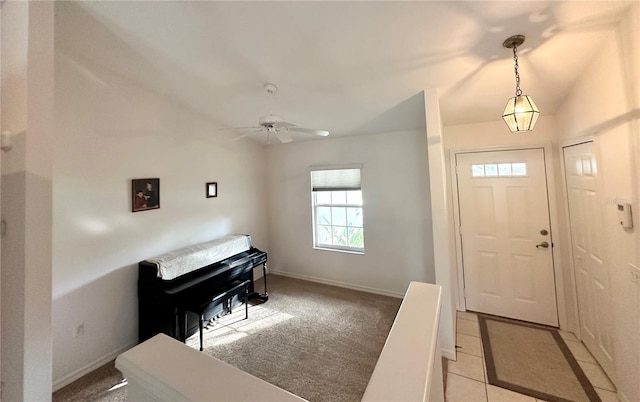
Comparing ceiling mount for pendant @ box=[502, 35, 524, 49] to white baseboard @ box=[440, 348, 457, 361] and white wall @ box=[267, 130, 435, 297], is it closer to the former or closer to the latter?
white wall @ box=[267, 130, 435, 297]

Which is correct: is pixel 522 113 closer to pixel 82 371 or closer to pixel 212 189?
pixel 212 189

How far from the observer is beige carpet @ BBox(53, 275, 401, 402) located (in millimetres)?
2059

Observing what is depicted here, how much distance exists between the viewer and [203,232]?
3.52 meters

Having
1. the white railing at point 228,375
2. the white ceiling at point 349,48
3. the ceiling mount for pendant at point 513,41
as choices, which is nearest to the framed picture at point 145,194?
the white ceiling at point 349,48

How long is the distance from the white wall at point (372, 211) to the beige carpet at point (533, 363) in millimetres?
968

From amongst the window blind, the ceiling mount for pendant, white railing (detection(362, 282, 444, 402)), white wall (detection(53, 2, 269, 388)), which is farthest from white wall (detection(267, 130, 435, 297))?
white railing (detection(362, 282, 444, 402))

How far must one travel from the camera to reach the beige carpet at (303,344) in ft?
6.75

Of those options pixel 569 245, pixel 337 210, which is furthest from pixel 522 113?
pixel 337 210

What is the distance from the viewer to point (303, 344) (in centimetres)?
258

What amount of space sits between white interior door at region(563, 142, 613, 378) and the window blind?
2436 mm

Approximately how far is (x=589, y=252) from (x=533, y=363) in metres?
1.14

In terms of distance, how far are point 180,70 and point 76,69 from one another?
85 cm

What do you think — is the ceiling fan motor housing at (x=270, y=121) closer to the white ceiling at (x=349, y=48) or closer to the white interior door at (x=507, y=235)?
Result: the white ceiling at (x=349, y=48)

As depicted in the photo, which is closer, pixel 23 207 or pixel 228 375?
pixel 228 375
